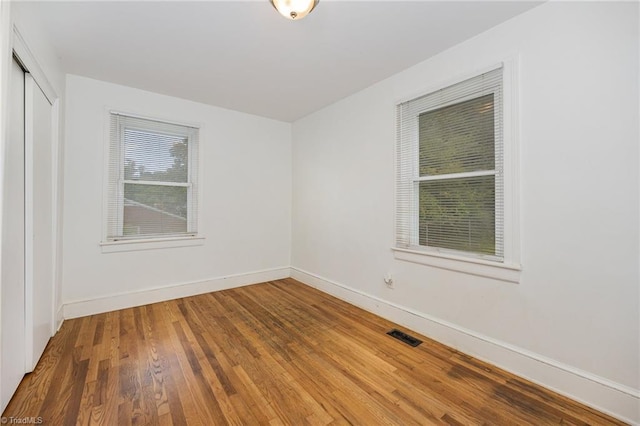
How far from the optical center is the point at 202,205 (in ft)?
12.1

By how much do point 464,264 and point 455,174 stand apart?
781 millimetres

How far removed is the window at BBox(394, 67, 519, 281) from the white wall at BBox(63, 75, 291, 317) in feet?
7.36

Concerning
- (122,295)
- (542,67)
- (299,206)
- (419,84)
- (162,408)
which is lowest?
(162,408)

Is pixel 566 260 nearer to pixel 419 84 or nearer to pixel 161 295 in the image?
pixel 419 84

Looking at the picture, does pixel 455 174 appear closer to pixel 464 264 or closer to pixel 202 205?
pixel 464 264

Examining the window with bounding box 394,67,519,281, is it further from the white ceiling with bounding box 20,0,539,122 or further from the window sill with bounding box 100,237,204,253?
the window sill with bounding box 100,237,204,253

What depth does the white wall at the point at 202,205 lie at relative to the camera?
290 centimetres

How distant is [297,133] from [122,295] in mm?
3250

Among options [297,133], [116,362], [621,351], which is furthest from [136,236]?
[621,351]

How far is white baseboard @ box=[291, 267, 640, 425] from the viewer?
5.07ft

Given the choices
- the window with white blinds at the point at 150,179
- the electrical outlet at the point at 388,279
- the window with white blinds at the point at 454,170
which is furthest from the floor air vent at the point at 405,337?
the window with white blinds at the point at 150,179

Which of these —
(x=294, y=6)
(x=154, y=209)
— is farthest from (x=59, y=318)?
(x=294, y=6)

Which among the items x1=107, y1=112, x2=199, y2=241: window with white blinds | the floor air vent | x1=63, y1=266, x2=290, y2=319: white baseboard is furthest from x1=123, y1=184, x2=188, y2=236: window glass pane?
the floor air vent

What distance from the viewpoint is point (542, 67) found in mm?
1838
